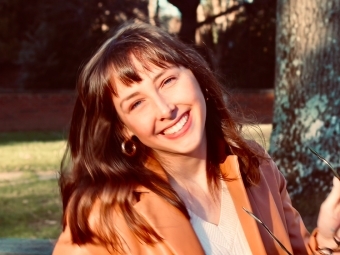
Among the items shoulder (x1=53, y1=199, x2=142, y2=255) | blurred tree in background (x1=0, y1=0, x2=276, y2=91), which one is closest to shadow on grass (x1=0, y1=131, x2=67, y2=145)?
blurred tree in background (x1=0, y1=0, x2=276, y2=91)

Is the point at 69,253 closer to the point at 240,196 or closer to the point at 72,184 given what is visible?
the point at 72,184

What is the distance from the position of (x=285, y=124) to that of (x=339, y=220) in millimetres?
3266

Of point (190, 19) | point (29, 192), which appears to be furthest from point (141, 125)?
point (190, 19)

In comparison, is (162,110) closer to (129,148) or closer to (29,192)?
(129,148)

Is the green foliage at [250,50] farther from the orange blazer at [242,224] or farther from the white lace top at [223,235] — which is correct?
the white lace top at [223,235]

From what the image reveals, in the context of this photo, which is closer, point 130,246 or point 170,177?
point 130,246

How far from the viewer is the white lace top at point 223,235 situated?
2.03 meters

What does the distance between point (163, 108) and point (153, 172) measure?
0.23 metres

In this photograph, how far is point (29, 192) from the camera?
23.2 feet

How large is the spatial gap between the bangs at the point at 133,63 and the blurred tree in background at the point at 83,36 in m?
15.2

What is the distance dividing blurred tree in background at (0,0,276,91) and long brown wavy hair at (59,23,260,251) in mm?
15096

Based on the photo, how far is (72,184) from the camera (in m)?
2.07

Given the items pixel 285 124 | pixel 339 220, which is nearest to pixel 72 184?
pixel 339 220

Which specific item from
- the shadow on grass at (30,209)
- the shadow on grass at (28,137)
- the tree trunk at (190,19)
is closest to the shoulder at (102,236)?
the shadow on grass at (30,209)
